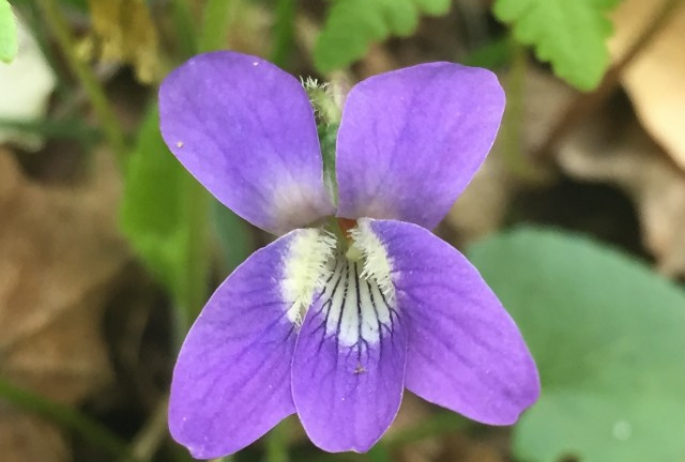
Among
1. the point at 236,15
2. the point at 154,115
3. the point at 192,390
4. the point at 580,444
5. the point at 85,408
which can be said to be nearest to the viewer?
the point at 192,390

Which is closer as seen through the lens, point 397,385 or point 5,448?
point 397,385

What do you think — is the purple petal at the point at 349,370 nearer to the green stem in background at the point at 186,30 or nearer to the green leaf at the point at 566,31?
the green leaf at the point at 566,31

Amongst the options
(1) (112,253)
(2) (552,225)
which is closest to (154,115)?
(1) (112,253)

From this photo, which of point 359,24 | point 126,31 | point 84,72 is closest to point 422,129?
point 359,24

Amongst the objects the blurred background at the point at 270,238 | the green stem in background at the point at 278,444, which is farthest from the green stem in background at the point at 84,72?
the green stem in background at the point at 278,444

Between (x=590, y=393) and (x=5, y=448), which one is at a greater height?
(x=590, y=393)

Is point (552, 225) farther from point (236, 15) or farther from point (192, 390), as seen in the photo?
point (192, 390)

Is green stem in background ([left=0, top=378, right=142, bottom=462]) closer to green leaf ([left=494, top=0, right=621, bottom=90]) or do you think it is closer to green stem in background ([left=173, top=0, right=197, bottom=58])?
green stem in background ([left=173, top=0, right=197, bottom=58])
